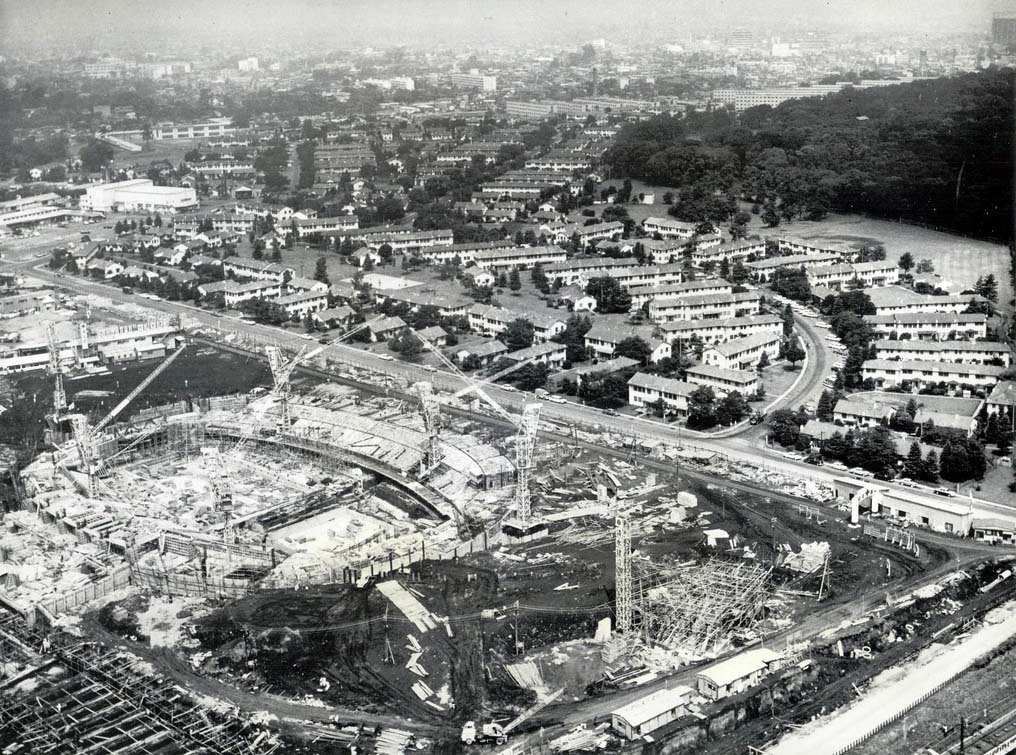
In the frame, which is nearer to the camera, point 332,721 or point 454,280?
point 332,721

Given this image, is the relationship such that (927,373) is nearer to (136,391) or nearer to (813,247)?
(813,247)

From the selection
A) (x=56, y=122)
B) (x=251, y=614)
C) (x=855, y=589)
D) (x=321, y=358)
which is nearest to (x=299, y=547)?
(x=251, y=614)

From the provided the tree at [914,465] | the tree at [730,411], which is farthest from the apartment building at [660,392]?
the tree at [914,465]

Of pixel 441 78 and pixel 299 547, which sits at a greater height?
pixel 441 78

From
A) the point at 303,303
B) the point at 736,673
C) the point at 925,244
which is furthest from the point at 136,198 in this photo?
the point at 736,673

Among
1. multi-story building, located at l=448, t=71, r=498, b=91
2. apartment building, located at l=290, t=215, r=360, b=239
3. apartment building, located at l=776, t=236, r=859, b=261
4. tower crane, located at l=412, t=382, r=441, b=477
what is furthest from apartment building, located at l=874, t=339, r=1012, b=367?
multi-story building, located at l=448, t=71, r=498, b=91

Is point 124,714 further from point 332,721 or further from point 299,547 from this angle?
point 299,547

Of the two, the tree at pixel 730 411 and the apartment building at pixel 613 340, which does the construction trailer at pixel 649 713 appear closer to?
the tree at pixel 730 411

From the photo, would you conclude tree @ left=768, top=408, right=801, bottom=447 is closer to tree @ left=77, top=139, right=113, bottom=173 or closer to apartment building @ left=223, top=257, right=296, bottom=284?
apartment building @ left=223, top=257, right=296, bottom=284
